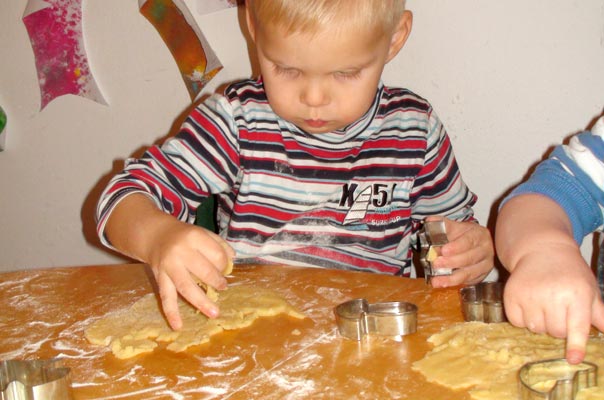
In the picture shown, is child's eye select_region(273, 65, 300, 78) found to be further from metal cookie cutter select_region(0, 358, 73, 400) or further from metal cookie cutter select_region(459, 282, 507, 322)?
metal cookie cutter select_region(0, 358, 73, 400)

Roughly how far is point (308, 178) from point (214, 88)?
0.60 m

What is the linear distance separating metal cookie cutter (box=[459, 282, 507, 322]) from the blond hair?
0.38 metres

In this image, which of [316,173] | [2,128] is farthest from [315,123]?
[2,128]

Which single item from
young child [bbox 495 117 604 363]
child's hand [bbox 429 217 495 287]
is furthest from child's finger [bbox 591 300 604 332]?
child's hand [bbox 429 217 495 287]

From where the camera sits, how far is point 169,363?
735 millimetres

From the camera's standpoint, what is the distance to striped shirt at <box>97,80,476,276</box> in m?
1.21

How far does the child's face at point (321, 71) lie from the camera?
92 cm

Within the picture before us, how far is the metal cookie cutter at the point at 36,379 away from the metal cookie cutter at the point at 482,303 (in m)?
0.45

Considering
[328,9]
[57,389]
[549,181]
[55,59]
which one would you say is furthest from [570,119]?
[55,59]

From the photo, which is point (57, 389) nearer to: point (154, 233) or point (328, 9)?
point (154, 233)

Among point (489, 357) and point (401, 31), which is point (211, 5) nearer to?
point (401, 31)

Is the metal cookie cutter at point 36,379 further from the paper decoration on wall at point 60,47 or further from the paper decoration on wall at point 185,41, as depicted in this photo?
the paper decoration on wall at point 60,47

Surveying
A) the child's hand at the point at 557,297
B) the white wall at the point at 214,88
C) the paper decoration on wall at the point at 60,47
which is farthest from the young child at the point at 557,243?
the paper decoration on wall at the point at 60,47

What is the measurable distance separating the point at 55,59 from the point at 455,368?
61.3 inches
